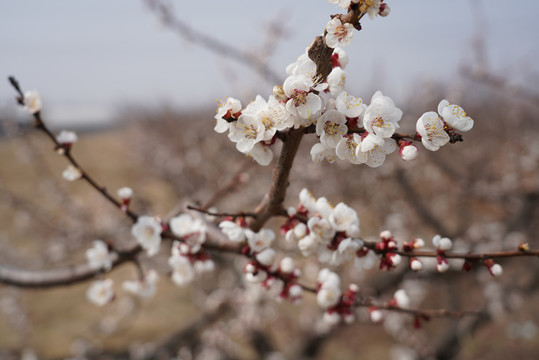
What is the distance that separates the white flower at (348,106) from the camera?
72 cm

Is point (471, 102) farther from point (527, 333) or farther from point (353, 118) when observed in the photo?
point (353, 118)

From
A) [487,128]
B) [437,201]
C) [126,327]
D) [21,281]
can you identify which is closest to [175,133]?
[126,327]

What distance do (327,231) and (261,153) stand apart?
13.2 inches

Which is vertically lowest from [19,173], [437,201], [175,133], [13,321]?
[19,173]

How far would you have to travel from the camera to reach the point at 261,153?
2.62 feet

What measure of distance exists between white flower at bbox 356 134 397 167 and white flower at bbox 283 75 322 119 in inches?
5.0

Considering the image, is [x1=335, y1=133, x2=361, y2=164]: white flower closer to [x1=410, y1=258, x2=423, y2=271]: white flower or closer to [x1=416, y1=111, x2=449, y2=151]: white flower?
[x1=416, y1=111, x2=449, y2=151]: white flower

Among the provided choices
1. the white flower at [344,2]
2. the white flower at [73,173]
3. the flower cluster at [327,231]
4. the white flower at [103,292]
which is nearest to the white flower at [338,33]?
the white flower at [344,2]

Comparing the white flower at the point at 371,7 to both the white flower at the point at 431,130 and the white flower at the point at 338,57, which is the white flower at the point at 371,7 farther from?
the white flower at the point at 431,130

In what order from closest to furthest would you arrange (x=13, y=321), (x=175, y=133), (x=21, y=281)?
(x=21, y=281) < (x=13, y=321) < (x=175, y=133)

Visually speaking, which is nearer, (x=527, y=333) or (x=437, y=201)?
(x=527, y=333)

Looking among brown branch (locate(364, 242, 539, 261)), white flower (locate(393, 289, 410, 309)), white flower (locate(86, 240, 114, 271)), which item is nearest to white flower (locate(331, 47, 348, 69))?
brown branch (locate(364, 242, 539, 261))

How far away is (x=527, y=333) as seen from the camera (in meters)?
4.69

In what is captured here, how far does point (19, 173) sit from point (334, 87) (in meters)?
18.4
